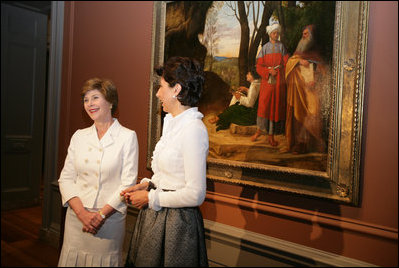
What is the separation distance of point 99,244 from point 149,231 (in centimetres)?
38

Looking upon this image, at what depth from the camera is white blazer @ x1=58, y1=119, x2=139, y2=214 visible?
1707 mm

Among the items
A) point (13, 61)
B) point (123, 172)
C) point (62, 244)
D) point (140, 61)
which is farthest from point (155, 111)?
point (13, 61)

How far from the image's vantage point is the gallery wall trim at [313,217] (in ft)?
5.86

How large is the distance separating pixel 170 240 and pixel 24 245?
2277 millimetres

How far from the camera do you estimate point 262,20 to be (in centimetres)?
220

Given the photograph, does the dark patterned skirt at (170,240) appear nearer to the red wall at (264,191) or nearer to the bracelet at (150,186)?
the bracelet at (150,186)

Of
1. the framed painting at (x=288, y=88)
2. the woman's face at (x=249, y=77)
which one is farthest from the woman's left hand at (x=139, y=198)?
the woman's face at (x=249, y=77)

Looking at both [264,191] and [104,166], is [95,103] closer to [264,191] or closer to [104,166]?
[104,166]

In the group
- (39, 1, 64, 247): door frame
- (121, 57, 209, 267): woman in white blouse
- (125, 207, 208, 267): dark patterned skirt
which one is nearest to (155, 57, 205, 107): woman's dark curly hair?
(121, 57, 209, 267): woman in white blouse

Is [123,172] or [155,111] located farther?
[155,111]

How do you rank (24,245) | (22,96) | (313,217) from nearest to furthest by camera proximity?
(313,217)
(24,245)
(22,96)

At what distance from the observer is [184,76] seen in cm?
157

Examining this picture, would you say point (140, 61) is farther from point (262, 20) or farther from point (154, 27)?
point (262, 20)

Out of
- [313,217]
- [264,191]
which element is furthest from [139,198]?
[313,217]
